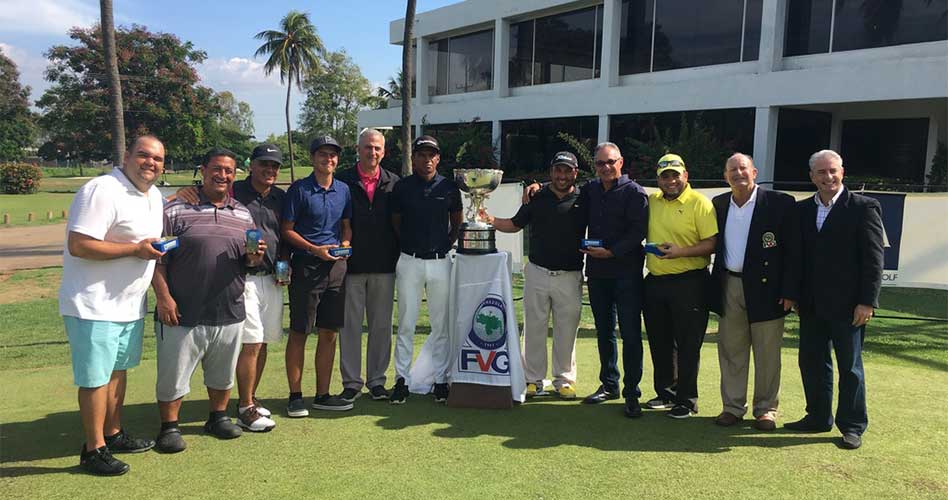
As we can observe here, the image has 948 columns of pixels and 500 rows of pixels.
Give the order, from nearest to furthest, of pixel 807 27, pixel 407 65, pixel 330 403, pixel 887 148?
pixel 330 403 → pixel 407 65 → pixel 807 27 → pixel 887 148

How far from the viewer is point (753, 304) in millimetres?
4324

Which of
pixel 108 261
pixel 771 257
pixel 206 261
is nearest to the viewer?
pixel 108 261

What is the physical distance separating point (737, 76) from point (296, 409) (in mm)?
14866

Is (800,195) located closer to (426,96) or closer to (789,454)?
(789,454)

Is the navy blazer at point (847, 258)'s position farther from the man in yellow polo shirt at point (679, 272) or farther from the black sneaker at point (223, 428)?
the black sneaker at point (223, 428)

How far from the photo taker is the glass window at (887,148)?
15.1m

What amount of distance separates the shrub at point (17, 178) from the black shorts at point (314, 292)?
41.9 meters

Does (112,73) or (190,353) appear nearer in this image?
(190,353)

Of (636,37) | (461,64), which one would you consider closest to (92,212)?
(636,37)

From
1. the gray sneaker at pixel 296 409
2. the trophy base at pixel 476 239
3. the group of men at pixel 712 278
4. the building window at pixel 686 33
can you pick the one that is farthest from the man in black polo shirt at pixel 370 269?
the building window at pixel 686 33

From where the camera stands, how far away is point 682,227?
4.45 m

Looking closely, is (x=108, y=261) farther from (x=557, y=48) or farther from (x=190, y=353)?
(x=557, y=48)

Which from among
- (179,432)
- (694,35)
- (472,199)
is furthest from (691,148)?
(179,432)

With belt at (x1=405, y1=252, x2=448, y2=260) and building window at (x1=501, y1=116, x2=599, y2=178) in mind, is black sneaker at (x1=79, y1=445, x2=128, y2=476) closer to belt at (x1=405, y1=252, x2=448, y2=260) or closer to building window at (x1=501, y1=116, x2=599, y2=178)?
belt at (x1=405, y1=252, x2=448, y2=260)
